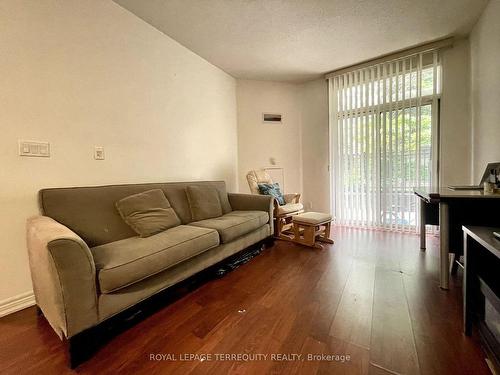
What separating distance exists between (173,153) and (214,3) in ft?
5.29

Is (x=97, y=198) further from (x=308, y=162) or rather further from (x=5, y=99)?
(x=308, y=162)

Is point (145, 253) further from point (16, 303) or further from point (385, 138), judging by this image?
point (385, 138)

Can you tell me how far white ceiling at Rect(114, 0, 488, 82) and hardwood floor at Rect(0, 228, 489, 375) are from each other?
2.61m

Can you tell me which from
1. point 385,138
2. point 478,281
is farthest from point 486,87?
point 478,281

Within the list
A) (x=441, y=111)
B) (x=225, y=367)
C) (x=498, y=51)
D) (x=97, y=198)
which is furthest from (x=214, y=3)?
(x=441, y=111)

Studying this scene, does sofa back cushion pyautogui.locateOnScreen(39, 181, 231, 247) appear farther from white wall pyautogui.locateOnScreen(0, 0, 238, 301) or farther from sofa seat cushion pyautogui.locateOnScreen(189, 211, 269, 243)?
sofa seat cushion pyautogui.locateOnScreen(189, 211, 269, 243)

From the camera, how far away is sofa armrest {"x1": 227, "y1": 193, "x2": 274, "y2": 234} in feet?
9.30

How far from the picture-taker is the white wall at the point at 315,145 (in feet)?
13.5

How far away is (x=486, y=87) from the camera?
8.00ft

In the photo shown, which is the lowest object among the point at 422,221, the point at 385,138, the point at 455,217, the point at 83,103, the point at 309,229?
the point at 309,229

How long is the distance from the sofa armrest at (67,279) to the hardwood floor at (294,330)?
216 mm

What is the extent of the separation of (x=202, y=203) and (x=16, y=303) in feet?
5.22

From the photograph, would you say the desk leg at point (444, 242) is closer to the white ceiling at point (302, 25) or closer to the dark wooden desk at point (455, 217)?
the dark wooden desk at point (455, 217)

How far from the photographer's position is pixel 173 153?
2.80 meters
